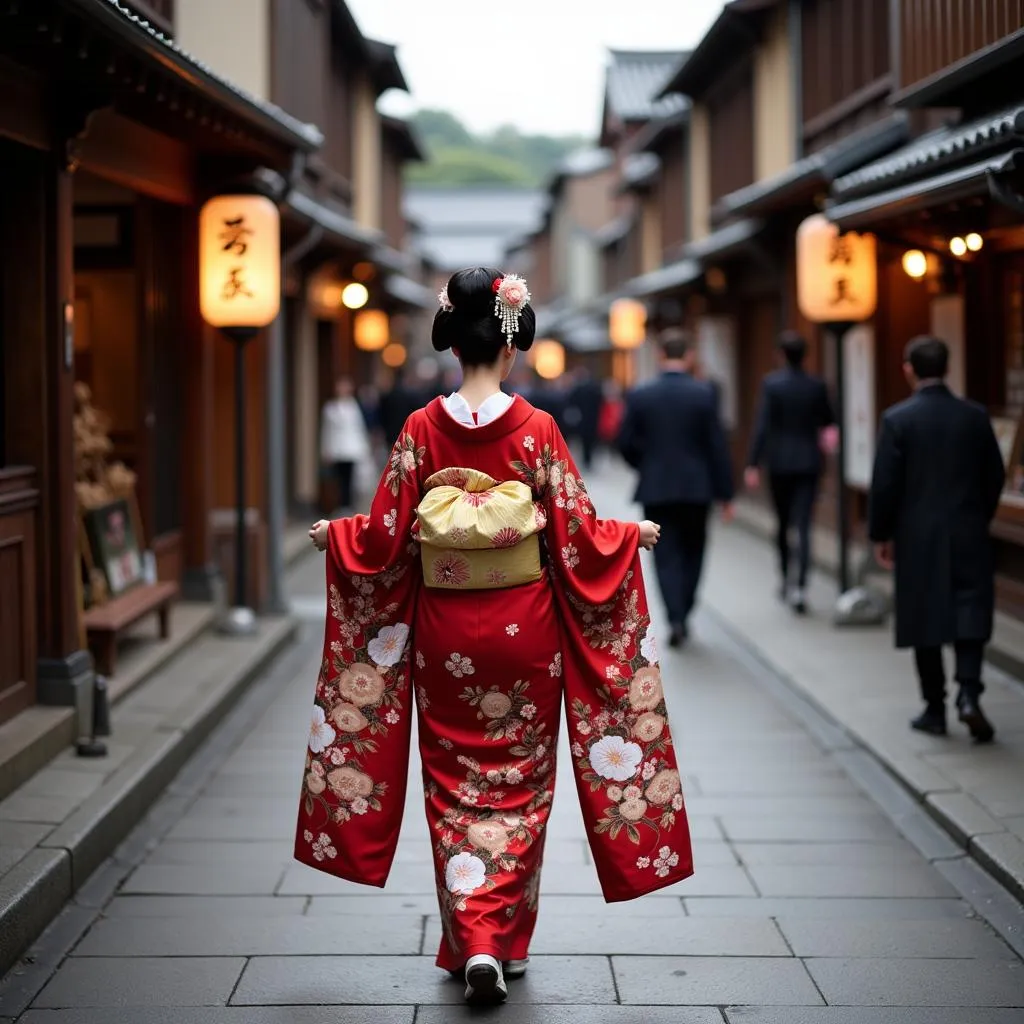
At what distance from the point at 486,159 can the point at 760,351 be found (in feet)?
323

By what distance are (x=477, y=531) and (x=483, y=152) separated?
123 metres

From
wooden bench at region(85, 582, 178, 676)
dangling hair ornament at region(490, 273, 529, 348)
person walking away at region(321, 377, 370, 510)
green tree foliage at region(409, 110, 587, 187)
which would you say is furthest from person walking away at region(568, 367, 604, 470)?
green tree foliage at region(409, 110, 587, 187)

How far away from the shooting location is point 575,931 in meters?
5.54

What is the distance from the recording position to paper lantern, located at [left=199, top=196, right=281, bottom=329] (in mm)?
11203

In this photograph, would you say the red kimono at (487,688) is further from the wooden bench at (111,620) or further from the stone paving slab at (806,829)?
the wooden bench at (111,620)

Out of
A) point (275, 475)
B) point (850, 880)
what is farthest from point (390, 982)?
point (275, 475)

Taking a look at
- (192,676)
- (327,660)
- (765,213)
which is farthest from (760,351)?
(327,660)

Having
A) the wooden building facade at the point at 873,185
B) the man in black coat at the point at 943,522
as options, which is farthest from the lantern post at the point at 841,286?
the man in black coat at the point at 943,522

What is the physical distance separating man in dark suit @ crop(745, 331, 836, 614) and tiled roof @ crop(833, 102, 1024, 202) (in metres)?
1.70

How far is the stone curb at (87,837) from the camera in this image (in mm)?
5234

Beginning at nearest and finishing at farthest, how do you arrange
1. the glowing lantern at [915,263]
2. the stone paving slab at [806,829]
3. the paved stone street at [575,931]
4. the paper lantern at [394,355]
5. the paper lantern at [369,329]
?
the paved stone street at [575,931], the stone paving slab at [806,829], the glowing lantern at [915,263], the paper lantern at [369,329], the paper lantern at [394,355]

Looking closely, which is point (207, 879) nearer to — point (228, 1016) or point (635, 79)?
point (228, 1016)

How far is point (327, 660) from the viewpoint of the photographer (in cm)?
507

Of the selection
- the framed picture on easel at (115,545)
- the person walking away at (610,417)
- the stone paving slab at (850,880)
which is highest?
the person walking away at (610,417)
